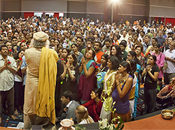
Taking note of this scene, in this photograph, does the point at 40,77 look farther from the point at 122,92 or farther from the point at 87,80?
the point at 87,80

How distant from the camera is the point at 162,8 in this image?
24.2 metres

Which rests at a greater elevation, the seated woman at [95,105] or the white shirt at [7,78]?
the white shirt at [7,78]

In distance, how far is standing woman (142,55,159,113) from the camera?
14.1 feet

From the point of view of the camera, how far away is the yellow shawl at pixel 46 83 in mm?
2861

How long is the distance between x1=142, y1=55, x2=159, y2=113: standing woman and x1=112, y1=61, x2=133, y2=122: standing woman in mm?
1025

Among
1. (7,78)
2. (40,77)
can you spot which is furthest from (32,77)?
(7,78)

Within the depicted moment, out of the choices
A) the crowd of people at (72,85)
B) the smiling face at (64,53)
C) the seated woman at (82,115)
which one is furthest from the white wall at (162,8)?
the seated woman at (82,115)

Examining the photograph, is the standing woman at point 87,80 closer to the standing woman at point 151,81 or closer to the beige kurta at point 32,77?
the standing woman at point 151,81

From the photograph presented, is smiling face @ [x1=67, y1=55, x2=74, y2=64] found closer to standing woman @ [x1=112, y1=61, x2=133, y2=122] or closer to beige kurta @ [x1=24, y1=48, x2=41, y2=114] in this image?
standing woman @ [x1=112, y1=61, x2=133, y2=122]

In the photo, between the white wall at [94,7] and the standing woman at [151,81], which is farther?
the white wall at [94,7]

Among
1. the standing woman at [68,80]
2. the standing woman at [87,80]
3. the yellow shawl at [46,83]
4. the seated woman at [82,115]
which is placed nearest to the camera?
the yellow shawl at [46,83]

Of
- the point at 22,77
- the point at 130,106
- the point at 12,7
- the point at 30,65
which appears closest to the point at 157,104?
the point at 130,106

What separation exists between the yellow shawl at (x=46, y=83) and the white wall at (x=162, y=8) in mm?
22109

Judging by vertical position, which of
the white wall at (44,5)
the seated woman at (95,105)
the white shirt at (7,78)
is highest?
the white wall at (44,5)
